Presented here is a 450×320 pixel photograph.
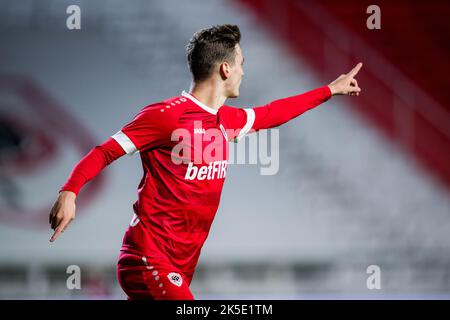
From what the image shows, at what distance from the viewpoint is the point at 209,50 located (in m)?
3.36

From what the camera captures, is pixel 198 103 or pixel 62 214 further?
pixel 198 103

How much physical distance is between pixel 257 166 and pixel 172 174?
3667 mm

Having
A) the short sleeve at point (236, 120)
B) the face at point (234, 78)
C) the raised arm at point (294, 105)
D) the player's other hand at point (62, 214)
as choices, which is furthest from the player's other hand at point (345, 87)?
the player's other hand at point (62, 214)

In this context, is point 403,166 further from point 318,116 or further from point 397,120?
point 318,116

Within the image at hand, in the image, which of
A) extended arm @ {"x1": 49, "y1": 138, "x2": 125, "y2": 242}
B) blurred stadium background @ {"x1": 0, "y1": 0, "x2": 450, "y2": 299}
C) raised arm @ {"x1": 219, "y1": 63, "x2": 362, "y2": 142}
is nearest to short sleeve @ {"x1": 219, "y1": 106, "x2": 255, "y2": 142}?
raised arm @ {"x1": 219, "y1": 63, "x2": 362, "y2": 142}

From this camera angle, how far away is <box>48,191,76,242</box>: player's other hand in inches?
105

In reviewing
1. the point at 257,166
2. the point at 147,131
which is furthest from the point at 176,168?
the point at 257,166

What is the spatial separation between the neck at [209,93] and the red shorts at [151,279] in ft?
2.60

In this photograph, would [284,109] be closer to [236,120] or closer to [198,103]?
[236,120]

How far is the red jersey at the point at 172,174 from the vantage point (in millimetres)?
3027

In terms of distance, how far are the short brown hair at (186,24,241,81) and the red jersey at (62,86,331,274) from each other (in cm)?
16

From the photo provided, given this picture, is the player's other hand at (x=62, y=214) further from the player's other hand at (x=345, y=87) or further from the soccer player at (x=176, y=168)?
the player's other hand at (x=345, y=87)

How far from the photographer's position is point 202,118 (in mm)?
3270

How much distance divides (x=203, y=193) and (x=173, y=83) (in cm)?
360
